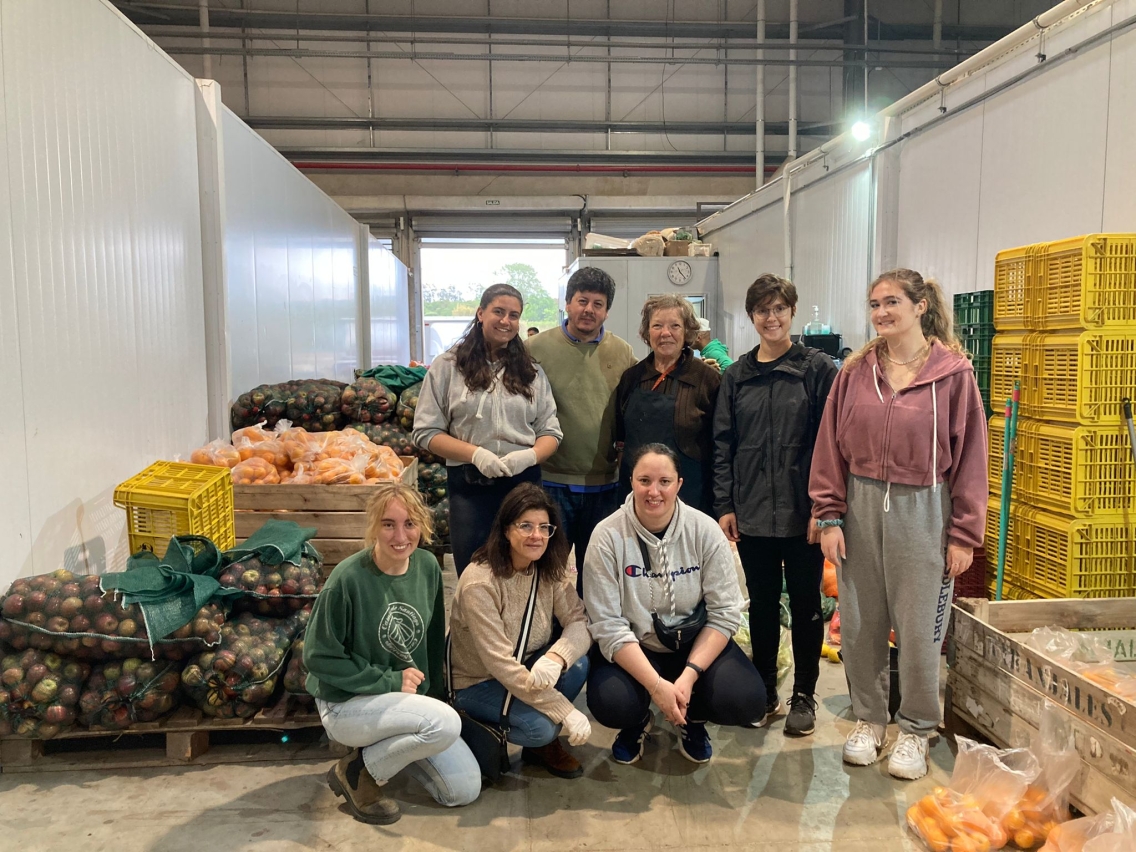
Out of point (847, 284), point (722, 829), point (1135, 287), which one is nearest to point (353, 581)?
point (722, 829)

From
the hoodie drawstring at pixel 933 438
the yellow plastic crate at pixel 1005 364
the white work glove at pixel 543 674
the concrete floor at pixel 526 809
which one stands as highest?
the yellow plastic crate at pixel 1005 364

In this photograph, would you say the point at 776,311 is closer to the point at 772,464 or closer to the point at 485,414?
the point at 772,464

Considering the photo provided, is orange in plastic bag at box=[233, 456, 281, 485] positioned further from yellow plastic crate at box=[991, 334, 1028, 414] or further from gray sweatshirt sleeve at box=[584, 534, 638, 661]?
yellow plastic crate at box=[991, 334, 1028, 414]

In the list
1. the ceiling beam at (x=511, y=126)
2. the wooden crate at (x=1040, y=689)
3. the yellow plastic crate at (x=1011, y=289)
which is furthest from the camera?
the ceiling beam at (x=511, y=126)

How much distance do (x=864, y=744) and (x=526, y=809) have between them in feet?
3.89

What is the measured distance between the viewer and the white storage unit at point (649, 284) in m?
9.75

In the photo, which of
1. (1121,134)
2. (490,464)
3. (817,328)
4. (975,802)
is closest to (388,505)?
(490,464)

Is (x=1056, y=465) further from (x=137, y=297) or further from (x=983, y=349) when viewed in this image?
(x=137, y=297)

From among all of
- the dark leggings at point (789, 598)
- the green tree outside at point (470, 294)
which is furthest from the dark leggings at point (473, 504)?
the green tree outside at point (470, 294)

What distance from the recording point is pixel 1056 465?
3.16 metres

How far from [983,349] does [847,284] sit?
3.10 meters

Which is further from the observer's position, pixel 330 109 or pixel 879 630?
pixel 330 109

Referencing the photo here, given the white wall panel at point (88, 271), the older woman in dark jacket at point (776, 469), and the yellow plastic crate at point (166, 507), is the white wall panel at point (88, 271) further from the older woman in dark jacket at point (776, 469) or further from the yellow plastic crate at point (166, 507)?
the older woman in dark jacket at point (776, 469)

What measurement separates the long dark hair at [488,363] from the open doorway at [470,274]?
10661 mm
